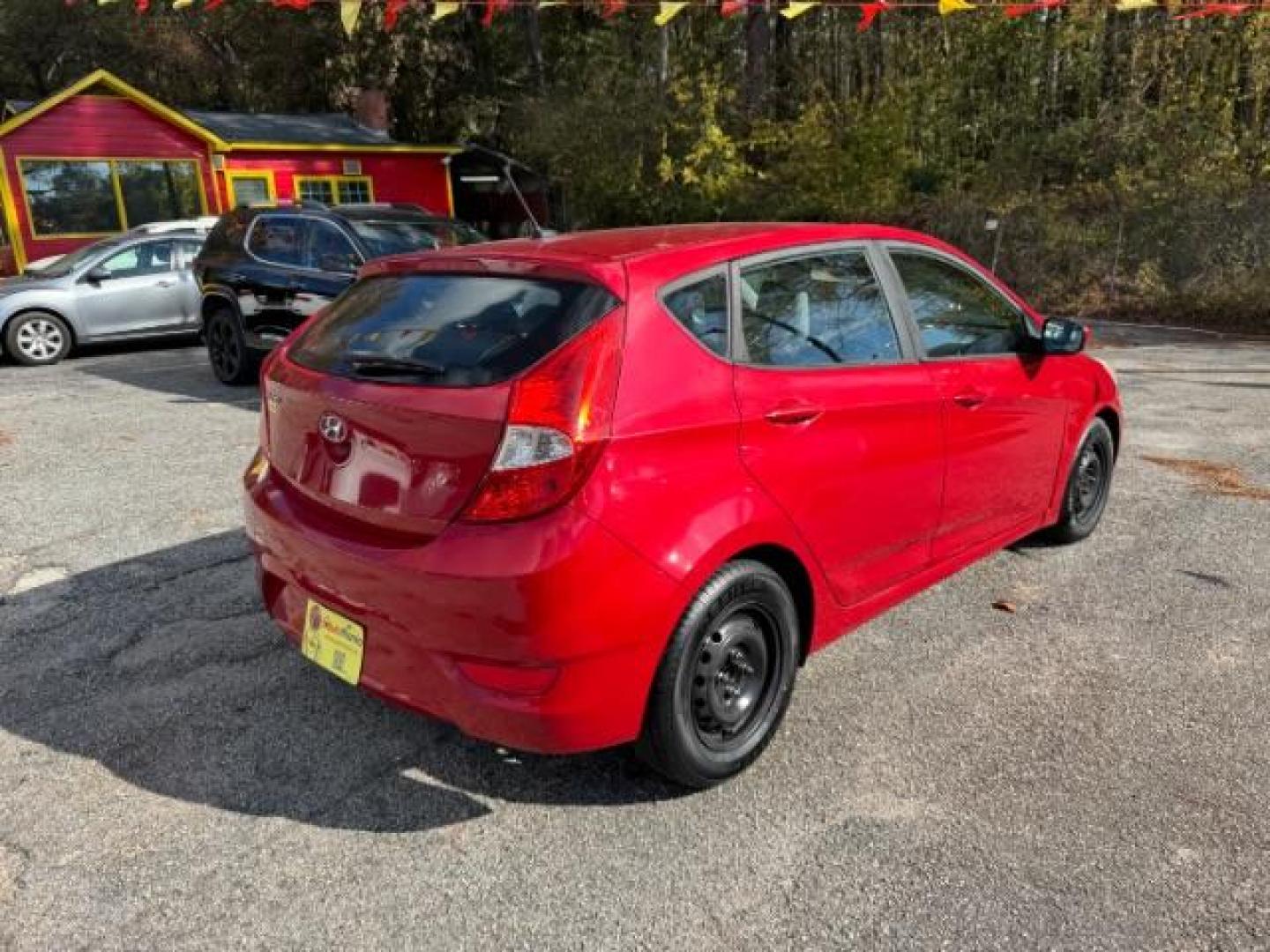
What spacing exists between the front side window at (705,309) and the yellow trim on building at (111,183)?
61.6 feet

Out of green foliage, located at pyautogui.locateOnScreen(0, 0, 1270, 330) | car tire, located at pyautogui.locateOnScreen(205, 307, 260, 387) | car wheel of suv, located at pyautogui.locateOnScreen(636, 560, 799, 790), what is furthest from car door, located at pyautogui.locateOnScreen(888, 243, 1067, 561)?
green foliage, located at pyautogui.locateOnScreen(0, 0, 1270, 330)

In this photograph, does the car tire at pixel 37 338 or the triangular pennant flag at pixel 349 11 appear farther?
the car tire at pixel 37 338

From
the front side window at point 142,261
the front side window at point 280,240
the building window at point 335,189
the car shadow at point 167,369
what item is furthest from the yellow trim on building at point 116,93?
the front side window at point 280,240

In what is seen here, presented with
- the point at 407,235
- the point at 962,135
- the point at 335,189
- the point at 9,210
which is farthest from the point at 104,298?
the point at 962,135

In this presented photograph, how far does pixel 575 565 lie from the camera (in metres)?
2.28

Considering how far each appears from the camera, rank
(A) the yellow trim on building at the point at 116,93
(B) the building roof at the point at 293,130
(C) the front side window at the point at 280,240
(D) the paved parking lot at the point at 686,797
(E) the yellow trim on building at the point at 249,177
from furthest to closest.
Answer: (B) the building roof at the point at 293,130 → (E) the yellow trim on building at the point at 249,177 → (A) the yellow trim on building at the point at 116,93 → (C) the front side window at the point at 280,240 → (D) the paved parking lot at the point at 686,797

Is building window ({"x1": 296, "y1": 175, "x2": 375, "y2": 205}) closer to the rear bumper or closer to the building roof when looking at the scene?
the building roof

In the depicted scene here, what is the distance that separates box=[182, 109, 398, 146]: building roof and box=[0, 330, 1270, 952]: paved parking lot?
1849 centimetres

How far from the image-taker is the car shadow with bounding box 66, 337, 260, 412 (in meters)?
8.70

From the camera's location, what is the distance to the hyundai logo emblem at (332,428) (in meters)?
2.66

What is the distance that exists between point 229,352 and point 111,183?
12916mm

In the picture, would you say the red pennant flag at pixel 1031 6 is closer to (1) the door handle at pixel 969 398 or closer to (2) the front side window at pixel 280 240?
Answer: (1) the door handle at pixel 969 398

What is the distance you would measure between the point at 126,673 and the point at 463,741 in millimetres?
1379

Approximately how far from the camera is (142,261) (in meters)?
11.5
